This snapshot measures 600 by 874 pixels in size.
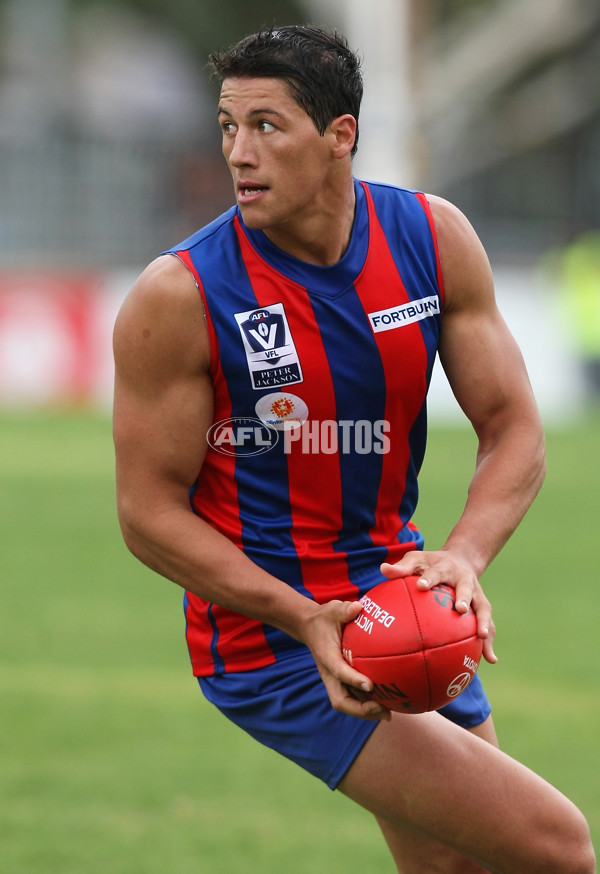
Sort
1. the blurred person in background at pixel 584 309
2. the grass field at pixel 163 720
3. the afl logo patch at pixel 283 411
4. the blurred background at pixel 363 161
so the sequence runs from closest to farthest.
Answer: the afl logo patch at pixel 283 411, the grass field at pixel 163 720, the blurred person in background at pixel 584 309, the blurred background at pixel 363 161

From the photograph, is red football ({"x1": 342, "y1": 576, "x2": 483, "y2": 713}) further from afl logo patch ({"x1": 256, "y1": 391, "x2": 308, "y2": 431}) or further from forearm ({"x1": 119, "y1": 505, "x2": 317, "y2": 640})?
afl logo patch ({"x1": 256, "y1": 391, "x2": 308, "y2": 431})

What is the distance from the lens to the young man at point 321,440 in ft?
11.4

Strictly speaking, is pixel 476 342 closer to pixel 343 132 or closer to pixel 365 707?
pixel 343 132

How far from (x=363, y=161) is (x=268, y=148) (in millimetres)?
22495

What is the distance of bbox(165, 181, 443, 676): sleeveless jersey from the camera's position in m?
3.73

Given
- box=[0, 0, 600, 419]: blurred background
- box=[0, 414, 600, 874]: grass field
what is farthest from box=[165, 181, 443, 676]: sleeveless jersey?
box=[0, 0, 600, 419]: blurred background

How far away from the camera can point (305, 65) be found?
3.59 metres

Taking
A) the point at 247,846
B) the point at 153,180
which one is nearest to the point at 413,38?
the point at 153,180

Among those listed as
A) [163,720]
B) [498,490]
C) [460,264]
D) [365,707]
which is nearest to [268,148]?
[460,264]

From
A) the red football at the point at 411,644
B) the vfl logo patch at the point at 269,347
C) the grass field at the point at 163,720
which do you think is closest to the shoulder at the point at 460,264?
the vfl logo patch at the point at 269,347

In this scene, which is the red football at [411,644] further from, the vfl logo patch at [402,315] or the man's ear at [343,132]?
the man's ear at [343,132]

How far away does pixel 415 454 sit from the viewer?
13.2 feet

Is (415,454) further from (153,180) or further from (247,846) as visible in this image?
(153,180)

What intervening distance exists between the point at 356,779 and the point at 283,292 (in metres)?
1.27
